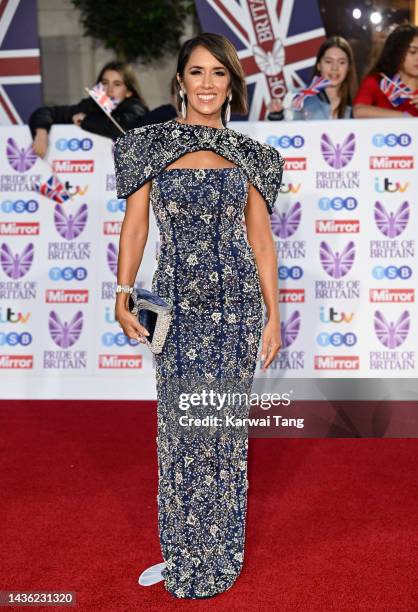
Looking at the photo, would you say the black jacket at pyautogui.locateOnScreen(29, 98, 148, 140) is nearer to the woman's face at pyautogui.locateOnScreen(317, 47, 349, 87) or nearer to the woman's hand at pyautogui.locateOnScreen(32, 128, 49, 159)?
the woman's hand at pyautogui.locateOnScreen(32, 128, 49, 159)

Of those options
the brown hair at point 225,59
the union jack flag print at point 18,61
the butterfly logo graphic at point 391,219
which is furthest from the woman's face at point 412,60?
the union jack flag print at point 18,61

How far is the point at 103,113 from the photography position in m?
5.19

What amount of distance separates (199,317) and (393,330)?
2.81 metres

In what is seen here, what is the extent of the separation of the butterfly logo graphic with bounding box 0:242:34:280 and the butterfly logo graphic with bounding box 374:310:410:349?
2.17m

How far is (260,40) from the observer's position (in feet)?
23.7

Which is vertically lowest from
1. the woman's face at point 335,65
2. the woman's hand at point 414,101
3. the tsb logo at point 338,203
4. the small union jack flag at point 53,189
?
the tsb logo at point 338,203

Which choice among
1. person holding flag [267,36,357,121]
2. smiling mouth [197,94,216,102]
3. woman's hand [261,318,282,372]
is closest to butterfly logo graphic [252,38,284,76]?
person holding flag [267,36,357,121]

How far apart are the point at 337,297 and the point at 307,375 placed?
1.66 ft

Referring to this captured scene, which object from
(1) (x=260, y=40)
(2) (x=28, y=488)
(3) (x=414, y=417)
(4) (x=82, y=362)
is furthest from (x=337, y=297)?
(1) (x=260, y=40)

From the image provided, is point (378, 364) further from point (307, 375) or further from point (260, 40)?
point (260, 40)

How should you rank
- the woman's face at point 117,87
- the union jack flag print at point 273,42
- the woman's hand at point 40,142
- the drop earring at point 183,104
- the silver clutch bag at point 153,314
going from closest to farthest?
the silver clutch bag at point 153,314
the drop earring at point 183,104
the woman's hand at point 40,142
the woman's face at point 117,87
the union jack flag print at point 273,42

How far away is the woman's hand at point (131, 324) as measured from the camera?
2342 mm

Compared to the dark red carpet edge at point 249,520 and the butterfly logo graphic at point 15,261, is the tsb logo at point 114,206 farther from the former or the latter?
the dark red carpet edge at point 249,520

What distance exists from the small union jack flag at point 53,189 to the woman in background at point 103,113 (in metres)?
0.17
